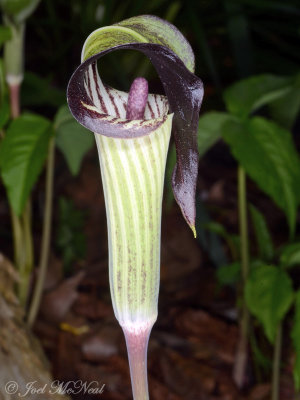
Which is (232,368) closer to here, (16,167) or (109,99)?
(16,167)

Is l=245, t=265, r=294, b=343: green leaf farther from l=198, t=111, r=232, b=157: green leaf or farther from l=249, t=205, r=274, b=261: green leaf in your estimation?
l=198, t=111, r=232, b=157: green leaf

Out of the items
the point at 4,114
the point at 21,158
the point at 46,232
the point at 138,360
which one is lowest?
the point at 46,232

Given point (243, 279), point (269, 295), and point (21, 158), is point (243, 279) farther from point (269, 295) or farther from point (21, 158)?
point (21, 158)

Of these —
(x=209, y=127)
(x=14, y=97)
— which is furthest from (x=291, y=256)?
(x=14, y=97)

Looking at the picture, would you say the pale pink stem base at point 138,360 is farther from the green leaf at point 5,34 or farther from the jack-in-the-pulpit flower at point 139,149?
the green leaf at point 5,34

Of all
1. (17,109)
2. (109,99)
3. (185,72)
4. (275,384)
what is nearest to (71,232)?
(17,109)

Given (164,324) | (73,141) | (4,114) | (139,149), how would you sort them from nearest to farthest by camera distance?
(139,149) → (4,114) → (73,141) → (164,324)
